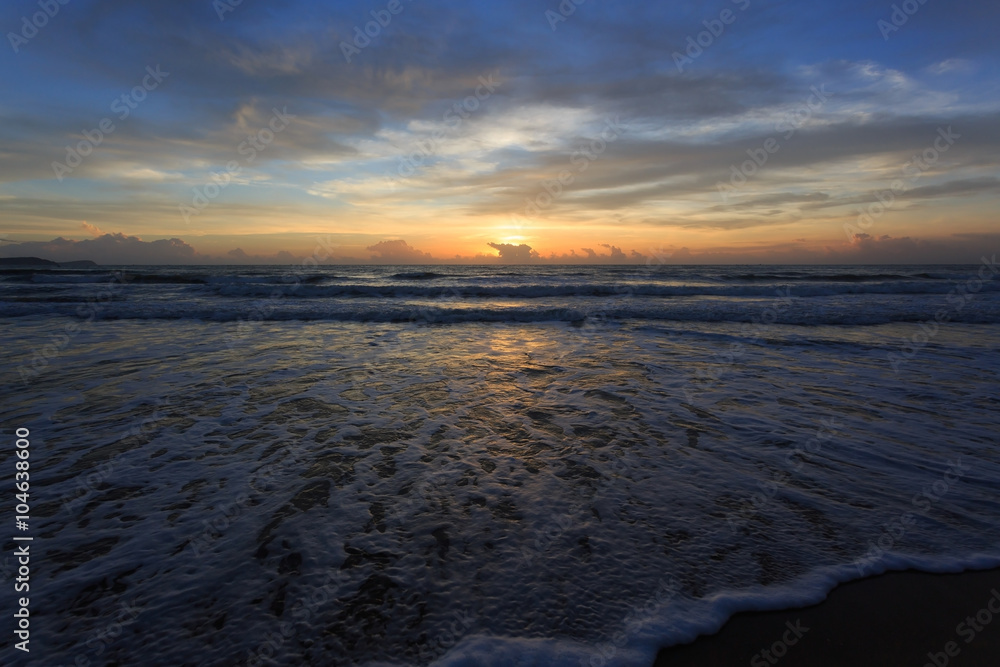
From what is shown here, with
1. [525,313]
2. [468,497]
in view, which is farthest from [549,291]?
[468,497]

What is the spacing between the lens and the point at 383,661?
2.43 m

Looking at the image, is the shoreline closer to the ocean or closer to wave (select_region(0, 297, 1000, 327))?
the ocean

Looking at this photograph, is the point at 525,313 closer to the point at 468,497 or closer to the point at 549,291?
the point at 549,291

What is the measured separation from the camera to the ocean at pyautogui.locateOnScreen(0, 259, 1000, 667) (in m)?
2.70

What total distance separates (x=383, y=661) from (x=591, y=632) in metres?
1.22

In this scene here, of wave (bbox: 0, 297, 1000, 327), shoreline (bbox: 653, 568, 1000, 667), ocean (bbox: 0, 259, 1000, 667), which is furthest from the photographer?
wave (bbox: 0, 297, 1000, 327)

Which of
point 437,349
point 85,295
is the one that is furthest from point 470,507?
point 85,295

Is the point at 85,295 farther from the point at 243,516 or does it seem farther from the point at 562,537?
the point at 562,537

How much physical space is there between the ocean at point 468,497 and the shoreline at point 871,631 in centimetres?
11

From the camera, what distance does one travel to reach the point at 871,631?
2738 mm

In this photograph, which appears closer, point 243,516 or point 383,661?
point 383,661

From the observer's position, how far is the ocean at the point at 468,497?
2.70 m

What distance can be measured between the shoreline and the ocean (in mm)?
107

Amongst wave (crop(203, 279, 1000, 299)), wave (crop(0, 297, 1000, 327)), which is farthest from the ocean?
wave (crop(203, 279, 1000, 299))
